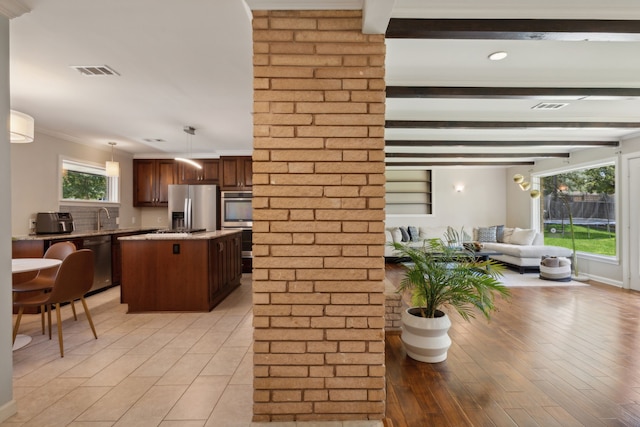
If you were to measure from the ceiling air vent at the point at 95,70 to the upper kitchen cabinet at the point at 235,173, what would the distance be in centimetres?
346

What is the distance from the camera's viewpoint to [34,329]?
10.9 ft

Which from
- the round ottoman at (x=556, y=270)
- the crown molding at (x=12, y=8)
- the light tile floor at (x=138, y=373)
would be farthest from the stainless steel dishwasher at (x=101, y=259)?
the round ottoman at (x=556, y=270)

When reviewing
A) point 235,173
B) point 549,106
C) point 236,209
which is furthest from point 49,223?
point 549,106

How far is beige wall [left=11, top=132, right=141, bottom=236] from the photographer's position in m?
4.23

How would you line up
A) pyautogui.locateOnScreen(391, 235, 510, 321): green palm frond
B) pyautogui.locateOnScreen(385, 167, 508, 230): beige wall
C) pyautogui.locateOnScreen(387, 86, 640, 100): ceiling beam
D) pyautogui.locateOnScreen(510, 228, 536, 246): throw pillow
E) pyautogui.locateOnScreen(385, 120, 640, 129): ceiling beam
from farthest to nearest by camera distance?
pyautogui.locateOnScreen(385, 167, 508, 230): beige wall
pyautogui.locateOnScreen(510, 228, 536, 246): throw pillow
pyautogui.locateOnScreen(385, 120, 640, 129): ceiling beam
pyautogui.locateOnScreen(387, 86, 640, 100): ceiling beam
pyautogui.locateOnScreen(391, 235, 510, 321): green palm frond

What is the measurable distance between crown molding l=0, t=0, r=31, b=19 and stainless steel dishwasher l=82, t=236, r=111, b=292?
3.34m

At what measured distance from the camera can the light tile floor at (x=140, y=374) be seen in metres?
1.89

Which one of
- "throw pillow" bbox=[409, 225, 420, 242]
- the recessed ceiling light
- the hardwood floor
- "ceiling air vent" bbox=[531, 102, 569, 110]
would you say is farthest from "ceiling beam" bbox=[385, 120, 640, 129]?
"throw pillow" bbox=[409, 225, 420, 242]

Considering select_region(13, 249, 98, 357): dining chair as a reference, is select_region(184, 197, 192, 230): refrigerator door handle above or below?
above

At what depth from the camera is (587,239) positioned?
6352mm

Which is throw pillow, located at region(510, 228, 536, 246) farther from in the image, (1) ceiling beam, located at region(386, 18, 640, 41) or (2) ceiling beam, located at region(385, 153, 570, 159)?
(1) ceiling beam, located at region(386, 18, 640, 41)

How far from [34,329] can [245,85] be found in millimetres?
3313

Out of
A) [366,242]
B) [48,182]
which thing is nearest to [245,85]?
[366,242]

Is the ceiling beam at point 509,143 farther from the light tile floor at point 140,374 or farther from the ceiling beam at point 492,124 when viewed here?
the light tile floor at point 140,374
